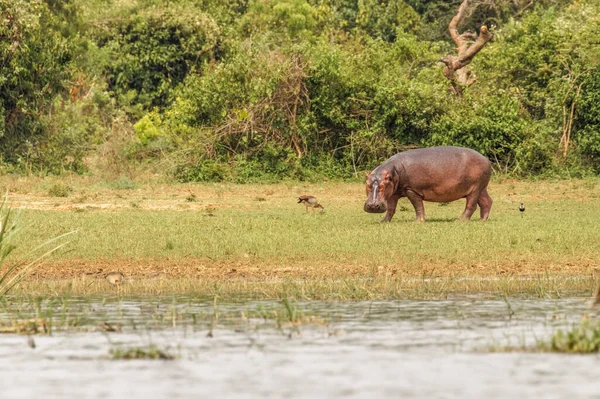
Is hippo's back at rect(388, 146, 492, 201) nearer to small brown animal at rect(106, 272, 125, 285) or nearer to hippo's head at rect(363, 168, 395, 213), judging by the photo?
hippo's head at rect(363, 168, 395, 213)

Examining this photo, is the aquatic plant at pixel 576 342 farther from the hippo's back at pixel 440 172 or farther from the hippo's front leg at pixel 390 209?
the hippo's front leg at pixel 390 209

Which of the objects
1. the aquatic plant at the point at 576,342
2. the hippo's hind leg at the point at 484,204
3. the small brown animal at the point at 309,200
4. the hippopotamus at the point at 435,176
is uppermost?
the aquatic plant at the point at 576,342

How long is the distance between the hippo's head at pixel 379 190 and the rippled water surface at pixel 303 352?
563 centimetres

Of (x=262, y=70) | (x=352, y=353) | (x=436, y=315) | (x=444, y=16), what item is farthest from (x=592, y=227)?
(x=444, y=16)

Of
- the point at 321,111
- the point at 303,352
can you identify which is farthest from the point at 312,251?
the point at 321,111

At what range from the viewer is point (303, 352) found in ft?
27.8

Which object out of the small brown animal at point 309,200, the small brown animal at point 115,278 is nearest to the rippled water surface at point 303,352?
the small brown animal at point 115,278

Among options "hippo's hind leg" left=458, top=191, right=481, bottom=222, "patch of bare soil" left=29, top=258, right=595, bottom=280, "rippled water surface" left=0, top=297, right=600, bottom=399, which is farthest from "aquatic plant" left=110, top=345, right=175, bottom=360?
"hippo's hind leg" left=458, top=191, right=481, bottom=222

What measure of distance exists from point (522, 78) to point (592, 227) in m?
14.1

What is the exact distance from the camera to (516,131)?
26688mm

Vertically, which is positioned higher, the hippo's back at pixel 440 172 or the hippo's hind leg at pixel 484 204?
the hippo's back at pixel 440 172

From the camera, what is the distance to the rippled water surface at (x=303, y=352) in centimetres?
724

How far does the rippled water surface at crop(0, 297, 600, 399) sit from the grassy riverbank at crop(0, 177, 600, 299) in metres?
1.23

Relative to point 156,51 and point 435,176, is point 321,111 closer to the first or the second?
point 435,176
